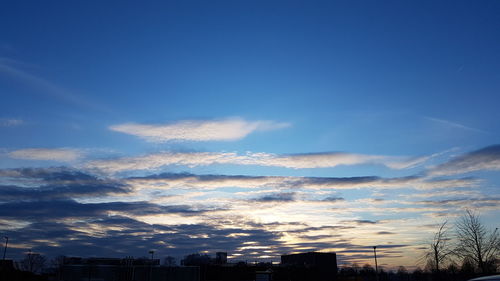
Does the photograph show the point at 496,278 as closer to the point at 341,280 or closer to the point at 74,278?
the point at 74,278

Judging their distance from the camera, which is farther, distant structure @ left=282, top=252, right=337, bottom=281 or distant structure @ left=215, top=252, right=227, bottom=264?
distant structure @ left=282, top=252, right=337, bottom=281

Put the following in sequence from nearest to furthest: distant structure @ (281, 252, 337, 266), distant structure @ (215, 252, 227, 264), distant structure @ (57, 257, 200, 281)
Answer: distant structure @ (57, 257, 200, 281) → distant structure @ (215, 252, 227, 264) → distant structure @ (281, 252, 337, 266)

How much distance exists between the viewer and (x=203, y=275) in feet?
314

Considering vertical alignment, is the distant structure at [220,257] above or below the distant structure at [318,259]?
above

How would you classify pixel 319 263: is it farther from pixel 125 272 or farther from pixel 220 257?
pixel 125 272

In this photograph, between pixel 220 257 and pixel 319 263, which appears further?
pixel 319 263

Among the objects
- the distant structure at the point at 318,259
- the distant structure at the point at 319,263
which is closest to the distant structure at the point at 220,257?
the distant structure at the point at 319,263

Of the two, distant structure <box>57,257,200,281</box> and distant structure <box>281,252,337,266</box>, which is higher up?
distant structure <box>57,257,200,281</box>

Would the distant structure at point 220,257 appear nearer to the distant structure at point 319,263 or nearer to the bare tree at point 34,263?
the distant structure at point 319,263

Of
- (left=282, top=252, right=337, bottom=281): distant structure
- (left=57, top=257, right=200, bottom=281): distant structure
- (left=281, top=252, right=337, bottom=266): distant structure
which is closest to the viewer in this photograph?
(left=57, top=257, right=200, bottom=281): distant structure

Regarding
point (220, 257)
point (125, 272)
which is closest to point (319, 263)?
point (220, 257)

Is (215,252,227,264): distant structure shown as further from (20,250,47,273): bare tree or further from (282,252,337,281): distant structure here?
(20,250,47,273): bare tree

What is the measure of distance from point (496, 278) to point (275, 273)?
328ft

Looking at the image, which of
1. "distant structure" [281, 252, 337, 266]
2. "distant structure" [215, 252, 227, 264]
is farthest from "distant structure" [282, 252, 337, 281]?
"distant structure" [215, 252, 227, 264]
